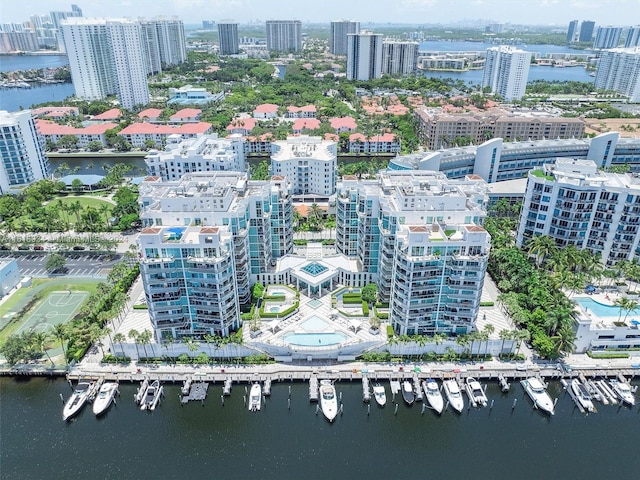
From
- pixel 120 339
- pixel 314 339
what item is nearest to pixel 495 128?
pixel 314 339

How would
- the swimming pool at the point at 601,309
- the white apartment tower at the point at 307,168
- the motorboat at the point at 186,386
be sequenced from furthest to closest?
the white apartment tower at the point at 307,168 → the swimming pool at the point at 601,309 → the motorboat at the point at 186,386

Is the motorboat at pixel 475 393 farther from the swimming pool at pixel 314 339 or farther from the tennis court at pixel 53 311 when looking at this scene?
the tennis court at pixel 53 311

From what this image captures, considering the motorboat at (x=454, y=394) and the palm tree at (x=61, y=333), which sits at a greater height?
the palm tree at (x=61, y=333)

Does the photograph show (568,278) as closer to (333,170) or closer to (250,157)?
(333,170)

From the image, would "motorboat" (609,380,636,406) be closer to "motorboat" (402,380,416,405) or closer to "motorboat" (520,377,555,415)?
"motorboat" (520,377,555,415)

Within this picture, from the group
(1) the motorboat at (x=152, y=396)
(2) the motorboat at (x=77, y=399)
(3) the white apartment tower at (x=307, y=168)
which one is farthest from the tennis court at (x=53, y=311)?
(3) the white apartment tower at (x=307, y=168)

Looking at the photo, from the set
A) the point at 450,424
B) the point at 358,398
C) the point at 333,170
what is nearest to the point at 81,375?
the point at 358,398

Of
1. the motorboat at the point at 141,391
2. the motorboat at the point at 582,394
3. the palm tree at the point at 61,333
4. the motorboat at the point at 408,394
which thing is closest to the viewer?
the motorboat at the point at 582,394
